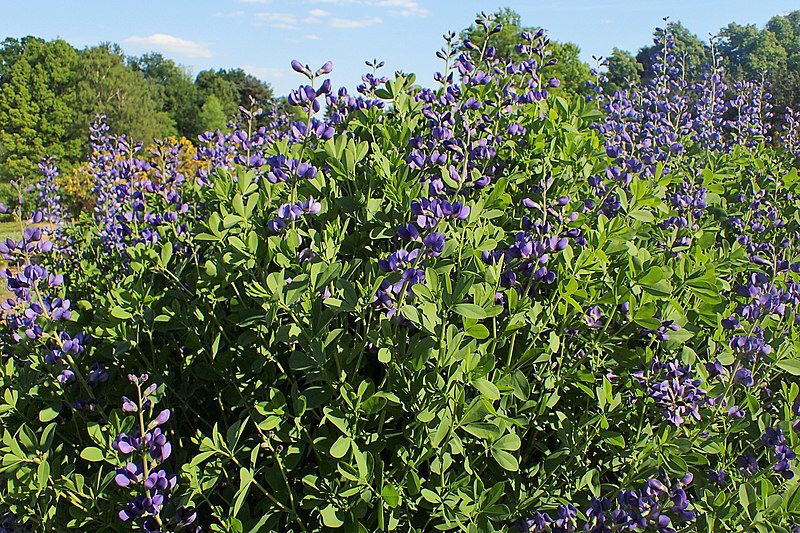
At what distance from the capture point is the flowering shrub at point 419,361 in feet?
6.85

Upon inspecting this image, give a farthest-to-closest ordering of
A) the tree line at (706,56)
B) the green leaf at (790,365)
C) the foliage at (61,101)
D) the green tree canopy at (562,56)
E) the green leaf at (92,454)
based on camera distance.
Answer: the foliage at (61,101) < the green tree canopy at (562,56) < the tree line at (706,56) < the green leaf at (790,365) < the green leaf at (92,454)

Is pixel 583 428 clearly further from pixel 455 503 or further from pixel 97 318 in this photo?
pixel 97 318

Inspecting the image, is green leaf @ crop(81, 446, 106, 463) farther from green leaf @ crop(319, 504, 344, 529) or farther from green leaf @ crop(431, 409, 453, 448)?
green leaf @ crop(431, 409, 453, 448)

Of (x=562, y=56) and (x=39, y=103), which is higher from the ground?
(x=562, y=56)

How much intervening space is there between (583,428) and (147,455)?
1475 mm

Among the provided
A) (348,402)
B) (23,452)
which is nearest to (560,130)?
(348,402)

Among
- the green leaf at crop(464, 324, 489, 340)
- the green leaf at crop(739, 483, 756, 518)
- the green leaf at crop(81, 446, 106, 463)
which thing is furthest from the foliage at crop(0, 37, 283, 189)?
the green leaf at crop(739, 483, 756, 518)

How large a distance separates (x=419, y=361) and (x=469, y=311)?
21 cm

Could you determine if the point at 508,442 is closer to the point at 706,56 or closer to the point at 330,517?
the point at 330,517

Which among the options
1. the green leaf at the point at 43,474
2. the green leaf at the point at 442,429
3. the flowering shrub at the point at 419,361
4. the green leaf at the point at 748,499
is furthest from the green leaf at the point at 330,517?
the green leaf at the point at 748,499

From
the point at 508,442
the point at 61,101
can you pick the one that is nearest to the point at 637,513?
the point at 508,442

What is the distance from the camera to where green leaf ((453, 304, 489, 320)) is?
1.98m

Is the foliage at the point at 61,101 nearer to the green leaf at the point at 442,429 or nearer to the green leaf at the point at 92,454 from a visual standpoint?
the green leaf at the point at 92,454

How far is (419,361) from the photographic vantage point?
6.57 feet
